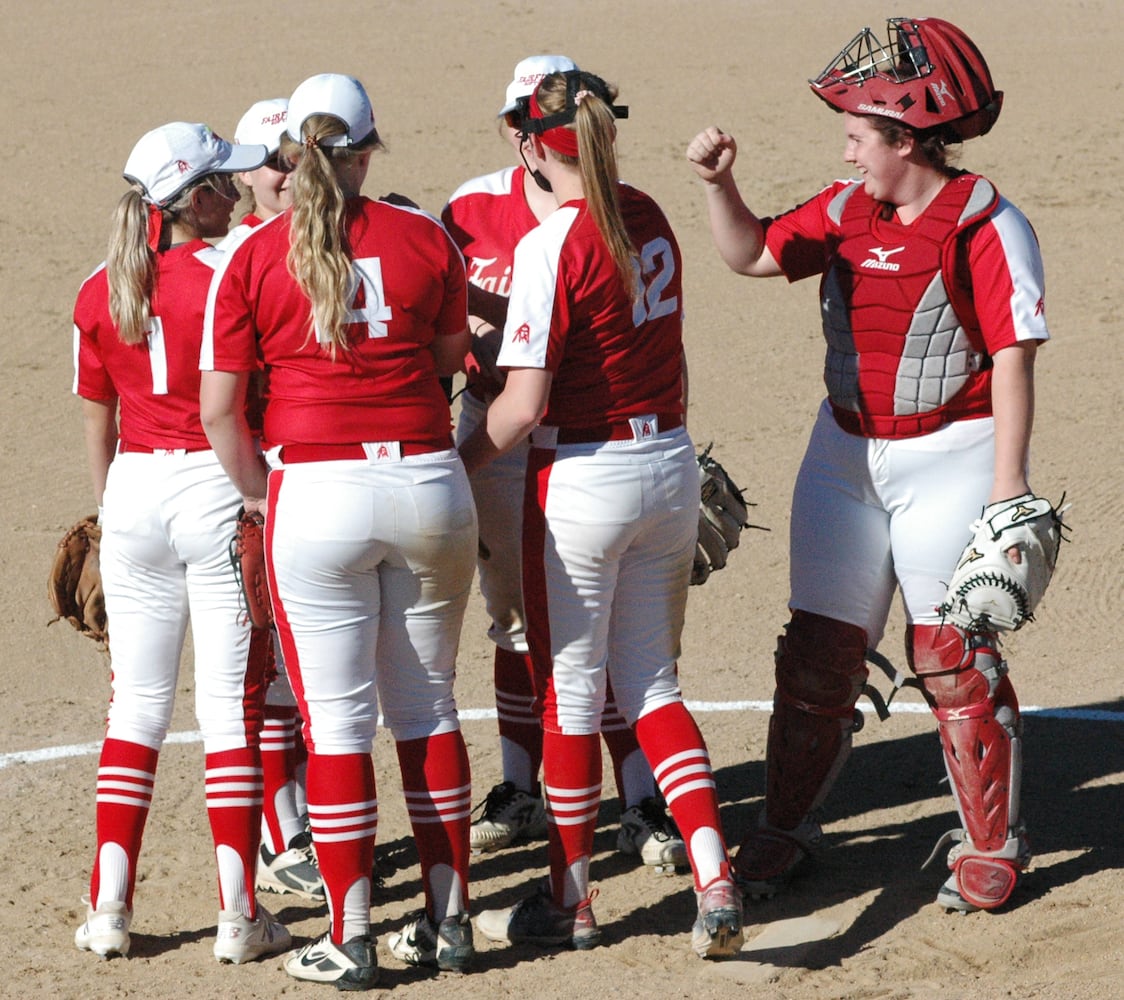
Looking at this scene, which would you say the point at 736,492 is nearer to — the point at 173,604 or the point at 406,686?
the point at 406,686

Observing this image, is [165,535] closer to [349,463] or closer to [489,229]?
[349,463]

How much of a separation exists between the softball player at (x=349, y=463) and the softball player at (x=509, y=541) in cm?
61

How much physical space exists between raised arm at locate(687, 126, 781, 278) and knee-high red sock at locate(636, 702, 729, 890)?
4.11ft

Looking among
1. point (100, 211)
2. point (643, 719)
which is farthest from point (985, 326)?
point (100, 211)

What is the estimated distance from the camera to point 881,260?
411 cm

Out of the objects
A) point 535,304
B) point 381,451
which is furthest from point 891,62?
point 381,451

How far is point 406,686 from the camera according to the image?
12.8 feet

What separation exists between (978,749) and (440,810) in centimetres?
142

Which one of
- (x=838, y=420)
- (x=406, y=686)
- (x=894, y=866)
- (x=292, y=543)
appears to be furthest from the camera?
(x=894, y=866)

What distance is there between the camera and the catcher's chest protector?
4020mm

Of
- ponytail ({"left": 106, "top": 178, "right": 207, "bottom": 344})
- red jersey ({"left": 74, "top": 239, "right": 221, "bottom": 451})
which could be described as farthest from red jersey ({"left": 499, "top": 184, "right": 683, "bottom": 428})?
ponytail ({"left": 106, "top": 178, "right": 207, "bottom": 344})

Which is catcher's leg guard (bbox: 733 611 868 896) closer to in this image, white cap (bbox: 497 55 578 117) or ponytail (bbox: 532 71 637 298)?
ponytail (bbox: 532 71 637 298)

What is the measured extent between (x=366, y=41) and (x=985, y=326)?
13.4 m

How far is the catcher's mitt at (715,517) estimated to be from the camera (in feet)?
14.6
